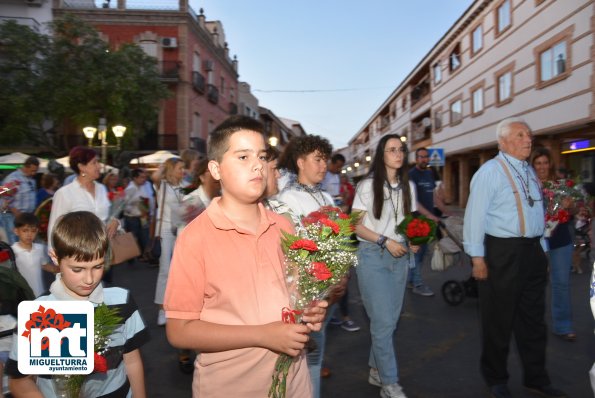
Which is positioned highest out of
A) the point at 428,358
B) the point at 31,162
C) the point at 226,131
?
the point at 31,162

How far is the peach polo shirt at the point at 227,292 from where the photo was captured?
1796mm

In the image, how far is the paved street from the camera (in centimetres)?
405

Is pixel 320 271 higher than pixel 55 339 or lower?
higher

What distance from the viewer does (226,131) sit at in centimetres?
193

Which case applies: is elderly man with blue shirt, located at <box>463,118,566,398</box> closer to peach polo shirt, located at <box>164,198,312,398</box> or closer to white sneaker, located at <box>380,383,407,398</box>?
white sneaker, located at <box>380,383,407,398</box>

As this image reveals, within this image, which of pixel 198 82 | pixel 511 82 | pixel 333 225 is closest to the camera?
pixel 333 225

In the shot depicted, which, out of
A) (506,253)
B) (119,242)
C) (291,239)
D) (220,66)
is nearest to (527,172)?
(506,253)

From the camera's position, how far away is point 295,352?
5.37 ft

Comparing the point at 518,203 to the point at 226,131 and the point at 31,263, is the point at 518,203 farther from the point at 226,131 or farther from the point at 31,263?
the point at 31,263

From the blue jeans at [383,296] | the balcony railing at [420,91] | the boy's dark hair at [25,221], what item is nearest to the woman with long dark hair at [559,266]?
the blue jeans at [383,296]

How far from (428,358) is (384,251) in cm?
161

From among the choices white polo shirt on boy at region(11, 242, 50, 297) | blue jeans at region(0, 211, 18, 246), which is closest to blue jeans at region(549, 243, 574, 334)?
white polo shirt on boy at region(11, 242, 50, 297)

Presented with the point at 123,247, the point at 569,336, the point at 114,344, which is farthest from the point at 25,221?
the point at 569,336

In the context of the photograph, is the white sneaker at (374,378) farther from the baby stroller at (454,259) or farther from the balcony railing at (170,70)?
the balcony railing at (170,70)
